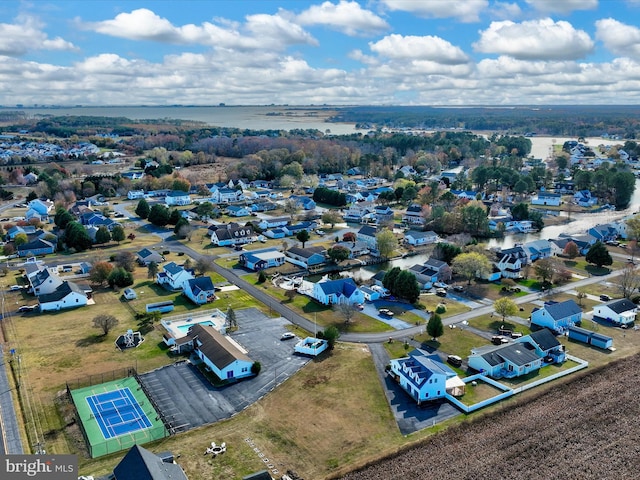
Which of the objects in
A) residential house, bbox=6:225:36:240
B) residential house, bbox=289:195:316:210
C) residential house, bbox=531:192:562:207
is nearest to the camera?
residential house, bbox=6:225:36:240

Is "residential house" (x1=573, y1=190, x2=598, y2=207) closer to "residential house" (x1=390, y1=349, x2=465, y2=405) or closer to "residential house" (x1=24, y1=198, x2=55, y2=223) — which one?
"residential house" (x1=390, y1=349, x2=465, y2=405)

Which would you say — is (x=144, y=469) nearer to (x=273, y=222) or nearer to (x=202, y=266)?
(x=202, y=266)

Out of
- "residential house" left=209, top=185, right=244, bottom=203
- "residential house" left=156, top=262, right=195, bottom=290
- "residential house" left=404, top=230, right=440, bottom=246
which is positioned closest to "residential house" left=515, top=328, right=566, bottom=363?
"residential house" left=156, top=262, right=195, bottom=290

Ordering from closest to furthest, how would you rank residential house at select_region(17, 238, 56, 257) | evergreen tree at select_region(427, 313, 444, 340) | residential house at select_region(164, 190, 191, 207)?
evergreen tree at select_region(427, 313, 444, 340), residential house at select_region(17, 238, 56, 257), residential house at select_region(164, 190, 191, 207)

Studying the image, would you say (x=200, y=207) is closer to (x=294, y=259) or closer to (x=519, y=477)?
(x=294, y=259)

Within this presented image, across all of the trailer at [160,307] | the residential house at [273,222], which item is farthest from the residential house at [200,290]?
the residential house at [273,222]

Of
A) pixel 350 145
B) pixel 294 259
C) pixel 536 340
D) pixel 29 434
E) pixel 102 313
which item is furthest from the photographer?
pixel 350 145

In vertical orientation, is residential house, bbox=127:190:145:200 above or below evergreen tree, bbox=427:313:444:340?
above

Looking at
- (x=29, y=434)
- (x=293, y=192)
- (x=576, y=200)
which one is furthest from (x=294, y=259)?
(x=576, y=200)
